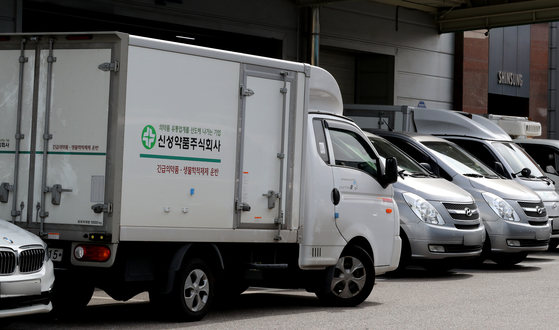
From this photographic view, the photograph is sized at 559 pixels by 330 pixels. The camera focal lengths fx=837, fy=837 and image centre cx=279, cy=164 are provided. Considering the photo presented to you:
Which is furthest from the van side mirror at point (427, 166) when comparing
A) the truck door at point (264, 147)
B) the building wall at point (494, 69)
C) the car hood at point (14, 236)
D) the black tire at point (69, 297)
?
the building wall at point (494, 69)

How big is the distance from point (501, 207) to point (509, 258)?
1.18 meters

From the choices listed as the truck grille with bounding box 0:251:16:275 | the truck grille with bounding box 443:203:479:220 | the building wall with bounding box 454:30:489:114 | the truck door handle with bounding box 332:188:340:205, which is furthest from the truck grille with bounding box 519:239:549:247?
the building wall with bounding box 454:30:489:114

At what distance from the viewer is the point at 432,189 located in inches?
476

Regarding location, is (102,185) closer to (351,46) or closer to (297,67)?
(297,67)

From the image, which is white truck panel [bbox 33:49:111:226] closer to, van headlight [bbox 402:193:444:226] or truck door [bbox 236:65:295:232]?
truck door [bbox 236:65:295:232]

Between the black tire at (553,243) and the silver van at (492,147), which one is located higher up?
the silver van at (492,147)

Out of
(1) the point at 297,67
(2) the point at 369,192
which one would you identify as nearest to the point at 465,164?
(2) the point at 369,192

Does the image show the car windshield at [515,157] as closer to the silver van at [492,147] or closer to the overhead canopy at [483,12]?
the silver van at [492,147]

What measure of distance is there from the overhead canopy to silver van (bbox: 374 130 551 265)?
819 cm

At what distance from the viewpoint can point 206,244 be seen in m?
7.94

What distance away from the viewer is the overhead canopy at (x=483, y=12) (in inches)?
829

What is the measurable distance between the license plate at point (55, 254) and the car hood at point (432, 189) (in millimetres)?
5880

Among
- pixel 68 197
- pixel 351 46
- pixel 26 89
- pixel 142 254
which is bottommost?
pixel 142 254

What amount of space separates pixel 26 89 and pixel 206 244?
2173mm
